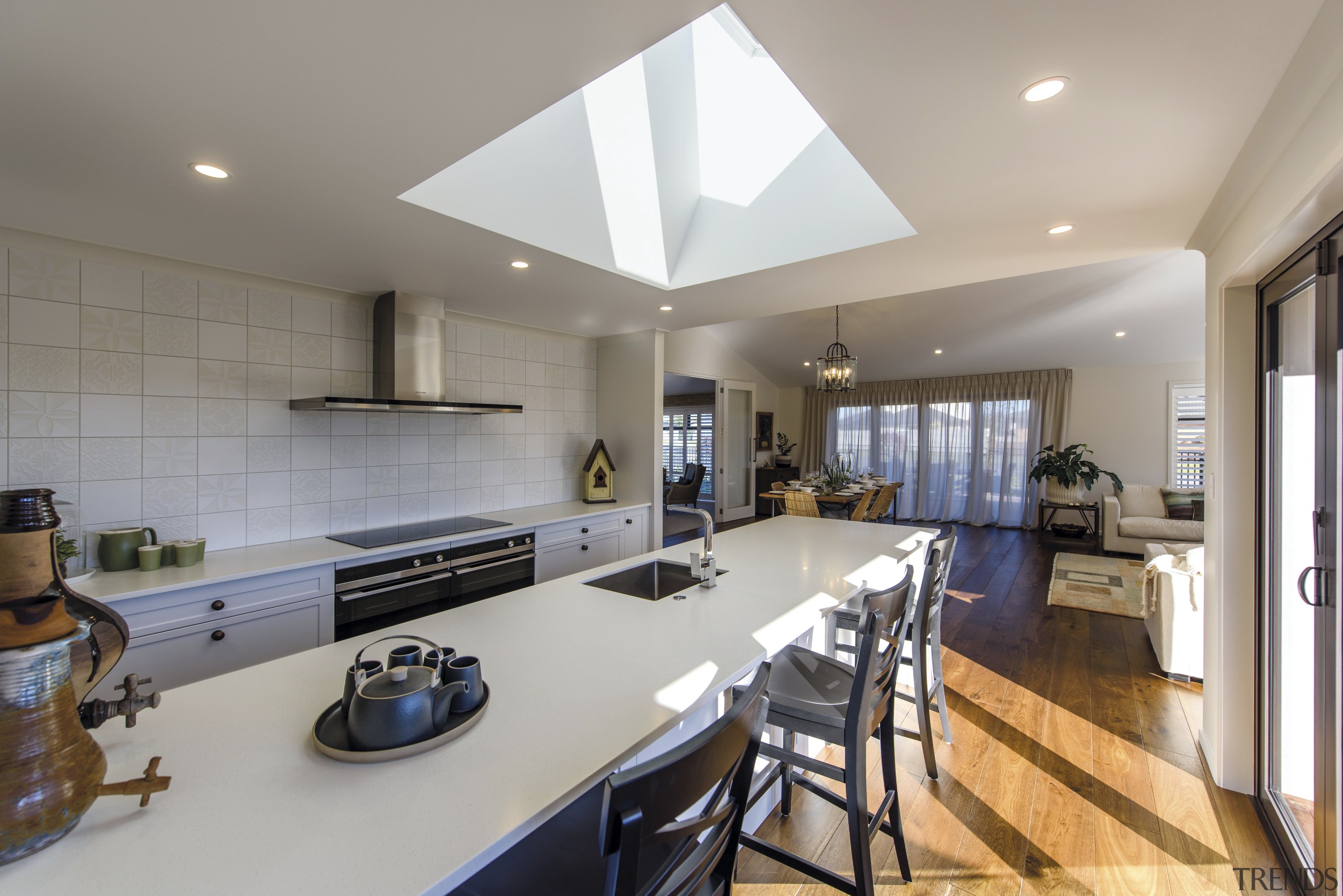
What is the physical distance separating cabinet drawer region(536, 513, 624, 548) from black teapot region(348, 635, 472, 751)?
250 centimetres

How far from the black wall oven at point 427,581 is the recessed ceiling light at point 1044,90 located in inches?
113

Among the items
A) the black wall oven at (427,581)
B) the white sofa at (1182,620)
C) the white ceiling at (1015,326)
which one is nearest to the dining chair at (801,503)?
the white ceiling at (1015,326)

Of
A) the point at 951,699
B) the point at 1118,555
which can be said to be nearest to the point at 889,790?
the point at 951,699

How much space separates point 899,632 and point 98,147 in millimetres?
2788

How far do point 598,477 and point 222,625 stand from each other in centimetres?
255

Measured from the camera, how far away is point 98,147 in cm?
156

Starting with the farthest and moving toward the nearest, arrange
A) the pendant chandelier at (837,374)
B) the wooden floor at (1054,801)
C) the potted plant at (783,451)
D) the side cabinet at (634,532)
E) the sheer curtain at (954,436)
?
the potted plant at (783,451) < the sheer curtain at (954,436) < the pendant chandelier at (837,374) < the side cabinet at (634,532) < the wooden floor at (1054,801)

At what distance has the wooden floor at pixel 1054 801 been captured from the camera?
174cm

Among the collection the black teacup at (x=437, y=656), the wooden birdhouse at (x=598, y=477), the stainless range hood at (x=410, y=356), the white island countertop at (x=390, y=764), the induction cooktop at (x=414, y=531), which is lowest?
the white island countertop at (x=390, y=764)

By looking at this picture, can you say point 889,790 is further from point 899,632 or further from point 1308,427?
point 1308,427

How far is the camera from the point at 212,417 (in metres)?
2.69

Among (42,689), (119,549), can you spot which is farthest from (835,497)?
(42,689)

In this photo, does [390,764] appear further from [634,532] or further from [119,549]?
[634,532]

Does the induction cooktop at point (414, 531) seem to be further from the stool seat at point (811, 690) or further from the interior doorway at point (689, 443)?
the interior doorway at point (689, 443)
